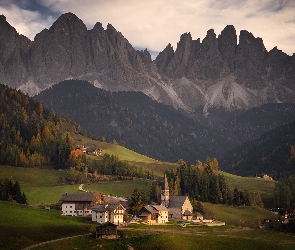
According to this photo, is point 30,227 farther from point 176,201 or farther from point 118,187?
point 118,187

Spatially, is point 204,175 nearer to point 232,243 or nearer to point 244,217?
point 244,217

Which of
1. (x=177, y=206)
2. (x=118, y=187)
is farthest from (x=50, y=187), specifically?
(x=177, y=206)

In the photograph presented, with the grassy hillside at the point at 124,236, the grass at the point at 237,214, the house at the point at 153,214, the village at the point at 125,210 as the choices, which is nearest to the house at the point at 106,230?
the grassy hillside at the point at 124,236

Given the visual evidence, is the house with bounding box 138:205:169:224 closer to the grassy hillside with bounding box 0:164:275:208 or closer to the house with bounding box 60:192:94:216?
the house with bounding box 60:192:94:216

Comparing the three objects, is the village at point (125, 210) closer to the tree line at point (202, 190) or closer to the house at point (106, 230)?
the house at point (106, 230)

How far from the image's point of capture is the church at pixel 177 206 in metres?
148

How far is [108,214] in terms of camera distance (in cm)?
12131

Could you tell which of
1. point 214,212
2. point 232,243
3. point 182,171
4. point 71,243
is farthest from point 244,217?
point 71,243

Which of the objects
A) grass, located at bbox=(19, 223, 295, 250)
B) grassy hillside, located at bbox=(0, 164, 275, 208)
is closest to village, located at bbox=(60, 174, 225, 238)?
grass, located at bbox=(19, 223, 295, 250)

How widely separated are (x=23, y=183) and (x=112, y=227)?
297 feet

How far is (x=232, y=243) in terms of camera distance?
11081 cm

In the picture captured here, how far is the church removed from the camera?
148500 mm

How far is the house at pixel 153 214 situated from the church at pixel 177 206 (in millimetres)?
12624

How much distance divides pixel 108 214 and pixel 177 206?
34296 millimetres
